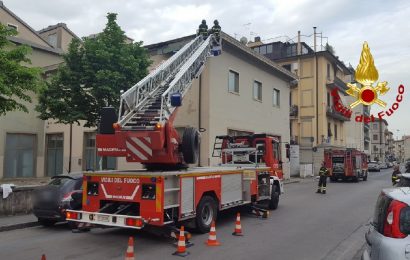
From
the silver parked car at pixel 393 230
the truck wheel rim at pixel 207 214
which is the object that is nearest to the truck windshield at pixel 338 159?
the truck wheel rim at pixel 207 214

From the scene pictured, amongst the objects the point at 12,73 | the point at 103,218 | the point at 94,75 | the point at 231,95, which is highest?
the point at 231,95

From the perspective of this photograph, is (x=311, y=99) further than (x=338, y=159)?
Yes

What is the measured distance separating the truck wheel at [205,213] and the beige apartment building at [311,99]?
108ft

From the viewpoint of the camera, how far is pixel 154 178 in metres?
8.21

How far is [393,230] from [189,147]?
6.29 metres

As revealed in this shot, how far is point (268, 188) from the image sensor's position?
1330 cm

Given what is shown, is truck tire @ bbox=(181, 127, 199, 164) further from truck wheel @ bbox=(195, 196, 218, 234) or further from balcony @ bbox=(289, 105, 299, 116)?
balcony @ bbox=(289, 105, 299, 116)

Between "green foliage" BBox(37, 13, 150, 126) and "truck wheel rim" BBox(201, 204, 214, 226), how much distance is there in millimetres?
8540

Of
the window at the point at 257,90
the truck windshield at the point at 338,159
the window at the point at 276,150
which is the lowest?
the truck windshield at the point at 338,159

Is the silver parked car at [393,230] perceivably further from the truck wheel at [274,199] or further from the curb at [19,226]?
the truck wheel at [274,199]

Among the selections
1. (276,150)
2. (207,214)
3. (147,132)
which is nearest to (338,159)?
(276,150)

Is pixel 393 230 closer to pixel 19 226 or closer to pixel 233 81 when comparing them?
pixel 19 226

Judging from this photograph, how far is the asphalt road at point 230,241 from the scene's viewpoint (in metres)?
→ 7.74

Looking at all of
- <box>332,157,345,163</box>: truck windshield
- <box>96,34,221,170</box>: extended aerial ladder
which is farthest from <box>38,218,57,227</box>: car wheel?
<box>332,157,345,163</box>: truck windshield
